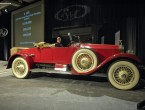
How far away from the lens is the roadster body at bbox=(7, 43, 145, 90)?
4.49 metres

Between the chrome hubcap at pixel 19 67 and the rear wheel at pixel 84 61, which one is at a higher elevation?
the rear wheel at pixel 84 61

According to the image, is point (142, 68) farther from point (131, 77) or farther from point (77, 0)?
point (77, 0)

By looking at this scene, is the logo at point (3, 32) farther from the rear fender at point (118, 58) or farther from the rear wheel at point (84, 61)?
the rear fender at point (118, 58)

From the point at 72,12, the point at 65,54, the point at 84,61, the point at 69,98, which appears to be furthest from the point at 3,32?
the point at 69,98

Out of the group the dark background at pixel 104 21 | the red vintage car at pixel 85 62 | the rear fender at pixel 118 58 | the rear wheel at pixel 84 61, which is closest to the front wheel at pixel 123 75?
the red vintage car at pixel 85 62

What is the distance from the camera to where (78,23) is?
9.70 m

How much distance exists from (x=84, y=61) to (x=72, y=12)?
17.9ft

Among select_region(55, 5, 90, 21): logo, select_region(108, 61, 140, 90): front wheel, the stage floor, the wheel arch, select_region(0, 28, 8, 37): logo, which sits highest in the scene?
select_region(55, 5, 90, 21): logo

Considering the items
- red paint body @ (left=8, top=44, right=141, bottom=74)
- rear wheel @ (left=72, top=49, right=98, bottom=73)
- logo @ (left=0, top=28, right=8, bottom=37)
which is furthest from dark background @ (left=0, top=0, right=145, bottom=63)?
logo @ (left=0, top=28, right=8, bottom=37)

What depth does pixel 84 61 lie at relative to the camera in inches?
193

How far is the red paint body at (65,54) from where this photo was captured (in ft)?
15.5

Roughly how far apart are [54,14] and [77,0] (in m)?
1.76

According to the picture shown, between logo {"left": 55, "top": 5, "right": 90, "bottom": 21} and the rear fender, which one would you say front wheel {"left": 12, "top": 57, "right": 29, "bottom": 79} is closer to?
the rear fender

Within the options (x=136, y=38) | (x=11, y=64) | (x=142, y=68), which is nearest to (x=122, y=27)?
(x=136, y=38)
